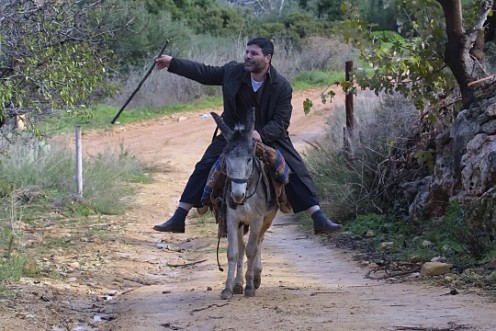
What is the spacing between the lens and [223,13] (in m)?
39.8

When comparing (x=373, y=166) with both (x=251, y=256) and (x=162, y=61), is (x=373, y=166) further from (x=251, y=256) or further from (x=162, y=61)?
(x=162, y=61)

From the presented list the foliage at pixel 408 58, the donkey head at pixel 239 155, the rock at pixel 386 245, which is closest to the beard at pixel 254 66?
the donkey head at pixel 239 155

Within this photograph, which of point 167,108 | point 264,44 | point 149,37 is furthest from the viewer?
point 149,37

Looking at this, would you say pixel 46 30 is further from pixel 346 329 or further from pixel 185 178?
pixel 185 178

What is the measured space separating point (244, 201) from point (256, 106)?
1.13 m

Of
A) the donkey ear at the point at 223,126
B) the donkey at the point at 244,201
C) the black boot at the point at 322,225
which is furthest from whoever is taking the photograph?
the black boot at the point at 322,225

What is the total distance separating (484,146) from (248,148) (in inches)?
141

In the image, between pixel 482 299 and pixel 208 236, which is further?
pixel 208 236

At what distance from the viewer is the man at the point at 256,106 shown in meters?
8.69

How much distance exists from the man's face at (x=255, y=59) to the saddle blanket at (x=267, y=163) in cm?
75

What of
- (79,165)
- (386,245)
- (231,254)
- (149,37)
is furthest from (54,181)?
(149,37)

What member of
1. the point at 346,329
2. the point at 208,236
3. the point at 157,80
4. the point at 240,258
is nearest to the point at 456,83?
the point at 208,236

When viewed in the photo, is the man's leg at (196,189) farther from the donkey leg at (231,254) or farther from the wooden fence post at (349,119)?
the wooden fence post at (349,119)

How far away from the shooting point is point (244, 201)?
26.8ft
